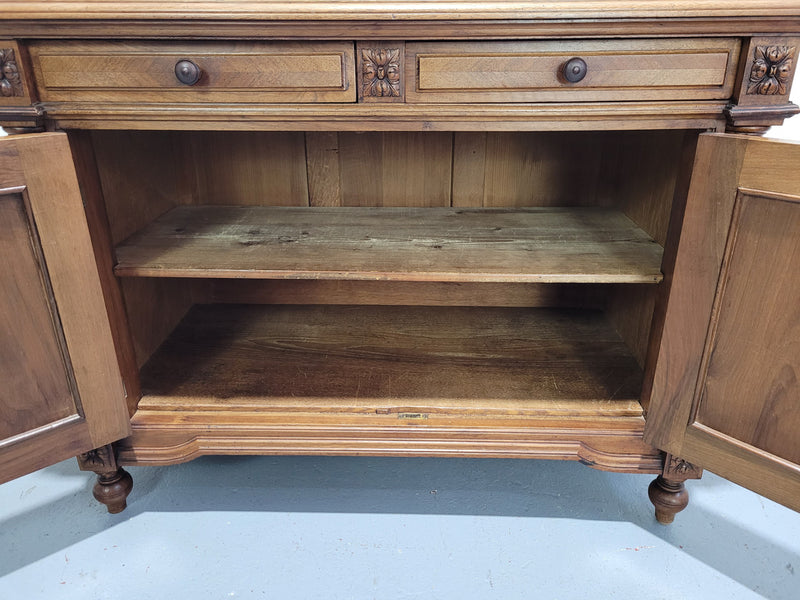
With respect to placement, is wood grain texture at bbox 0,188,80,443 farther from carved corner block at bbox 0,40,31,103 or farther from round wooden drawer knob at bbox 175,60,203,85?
round wooden drawer knob at bbox 175,60,203,85

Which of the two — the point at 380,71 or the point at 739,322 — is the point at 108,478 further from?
the point at 739,322

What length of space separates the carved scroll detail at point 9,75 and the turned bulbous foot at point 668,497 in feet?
4.64

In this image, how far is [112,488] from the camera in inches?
48.5

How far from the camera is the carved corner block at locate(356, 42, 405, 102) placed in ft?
3.12

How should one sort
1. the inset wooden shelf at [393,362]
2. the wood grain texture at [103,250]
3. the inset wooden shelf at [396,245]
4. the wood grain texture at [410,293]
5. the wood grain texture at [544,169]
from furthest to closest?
the wood grain texture at [410,293]
the wood grain texture at [544,169]
the inset wooden shelf at [393,362]
the inset wooden shelf at [396,245]
the wood grain texture at [103,250]

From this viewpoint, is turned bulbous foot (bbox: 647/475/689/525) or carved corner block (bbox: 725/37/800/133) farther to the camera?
turned bulbous foot (bbox: 647/475/689/525)

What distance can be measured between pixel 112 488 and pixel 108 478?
0.08ft

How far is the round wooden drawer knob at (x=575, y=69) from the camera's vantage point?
0.94m

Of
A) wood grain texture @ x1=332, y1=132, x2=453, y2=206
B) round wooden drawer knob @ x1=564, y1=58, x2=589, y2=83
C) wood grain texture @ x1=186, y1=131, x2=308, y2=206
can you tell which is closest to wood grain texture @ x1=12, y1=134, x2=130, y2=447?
wood grain texture @ x1=186, y1=131, x2=308, y2=206

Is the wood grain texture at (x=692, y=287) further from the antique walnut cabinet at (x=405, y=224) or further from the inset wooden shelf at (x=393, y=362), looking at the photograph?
the inset wooden shelf at (x=393, y=362)

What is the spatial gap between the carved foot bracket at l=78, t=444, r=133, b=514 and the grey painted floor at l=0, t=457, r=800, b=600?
0.06 metres

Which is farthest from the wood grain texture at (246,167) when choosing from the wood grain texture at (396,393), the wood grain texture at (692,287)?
the wood grain texture at (692,287)

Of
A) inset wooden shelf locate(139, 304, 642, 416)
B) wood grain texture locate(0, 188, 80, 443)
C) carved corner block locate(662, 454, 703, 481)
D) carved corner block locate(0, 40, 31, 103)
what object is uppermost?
carved corner block locate(0, 40, 31, 103)

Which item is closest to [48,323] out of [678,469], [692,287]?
[692,287]
